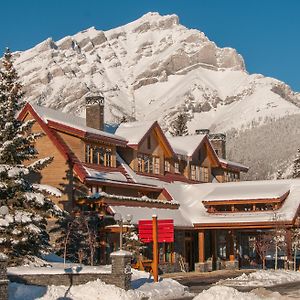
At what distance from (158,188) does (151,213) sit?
501cm

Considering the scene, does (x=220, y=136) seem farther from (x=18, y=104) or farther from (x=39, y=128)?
(x=18, y=104)

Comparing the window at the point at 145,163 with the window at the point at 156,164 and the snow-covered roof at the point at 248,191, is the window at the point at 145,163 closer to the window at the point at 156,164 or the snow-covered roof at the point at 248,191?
the window at the point at 156,164

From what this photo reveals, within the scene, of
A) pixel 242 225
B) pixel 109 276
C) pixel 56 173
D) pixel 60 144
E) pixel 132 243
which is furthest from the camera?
pixel 242 225

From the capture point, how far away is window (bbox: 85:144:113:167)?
44897 mm

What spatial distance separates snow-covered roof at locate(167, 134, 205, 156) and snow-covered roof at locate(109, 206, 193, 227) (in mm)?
8784

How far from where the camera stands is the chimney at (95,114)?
164 feet

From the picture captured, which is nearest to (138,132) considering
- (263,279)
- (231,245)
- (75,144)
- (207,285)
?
(75,144)

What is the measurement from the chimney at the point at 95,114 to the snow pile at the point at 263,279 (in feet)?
55.6

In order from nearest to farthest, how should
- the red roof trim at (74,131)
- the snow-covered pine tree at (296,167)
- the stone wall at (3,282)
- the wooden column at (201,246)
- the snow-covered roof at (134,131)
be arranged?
the stone wall at (3,282), the red roof trim at (74,131), the wooden column at (201,246), the snow-covered roof at (134,131), the snow-covered pine tree at (296,167)

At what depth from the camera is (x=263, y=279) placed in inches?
1508

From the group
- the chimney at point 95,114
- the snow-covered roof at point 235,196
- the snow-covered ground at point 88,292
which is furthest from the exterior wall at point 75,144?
the snow-covered ground at point 88,292

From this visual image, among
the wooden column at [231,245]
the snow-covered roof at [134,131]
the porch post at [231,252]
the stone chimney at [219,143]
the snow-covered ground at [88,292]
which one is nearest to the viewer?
the snow-covered ground at [88,292]

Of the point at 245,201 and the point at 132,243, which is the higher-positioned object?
the point at 245,201

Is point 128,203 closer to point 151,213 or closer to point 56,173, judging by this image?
point 151,213
